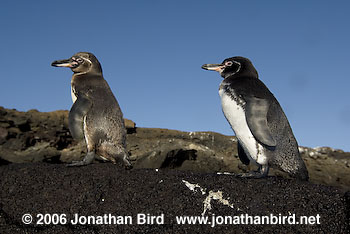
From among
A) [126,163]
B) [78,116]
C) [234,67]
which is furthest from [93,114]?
[234,67]

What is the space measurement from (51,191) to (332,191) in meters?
2.58

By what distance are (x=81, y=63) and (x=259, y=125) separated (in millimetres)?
2208

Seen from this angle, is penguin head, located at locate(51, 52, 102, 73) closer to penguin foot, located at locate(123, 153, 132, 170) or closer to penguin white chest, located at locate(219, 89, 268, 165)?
penguin foot, located at locate(123, 153, 132, 170)

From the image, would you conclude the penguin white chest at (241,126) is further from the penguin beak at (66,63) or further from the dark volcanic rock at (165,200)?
the penguin beak at (66,63)

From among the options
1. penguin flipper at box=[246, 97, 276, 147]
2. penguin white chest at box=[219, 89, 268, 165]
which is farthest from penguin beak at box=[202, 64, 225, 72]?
penguin flipper at box=[246, 97, 276, 147]

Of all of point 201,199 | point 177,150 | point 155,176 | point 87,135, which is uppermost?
point 177,150

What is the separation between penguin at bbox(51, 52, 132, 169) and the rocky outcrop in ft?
9.92

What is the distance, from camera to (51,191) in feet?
12.4

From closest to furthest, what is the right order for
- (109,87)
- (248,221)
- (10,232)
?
(248,221), (10,232), (109,87)

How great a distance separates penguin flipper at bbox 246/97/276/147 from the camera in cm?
335

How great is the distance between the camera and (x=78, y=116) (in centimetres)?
405

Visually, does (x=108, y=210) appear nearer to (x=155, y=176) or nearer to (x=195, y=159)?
(x=155, y=176)

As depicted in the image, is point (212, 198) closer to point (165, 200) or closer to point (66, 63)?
point (165, 200)

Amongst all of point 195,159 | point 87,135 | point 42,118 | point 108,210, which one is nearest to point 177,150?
point 195,159
